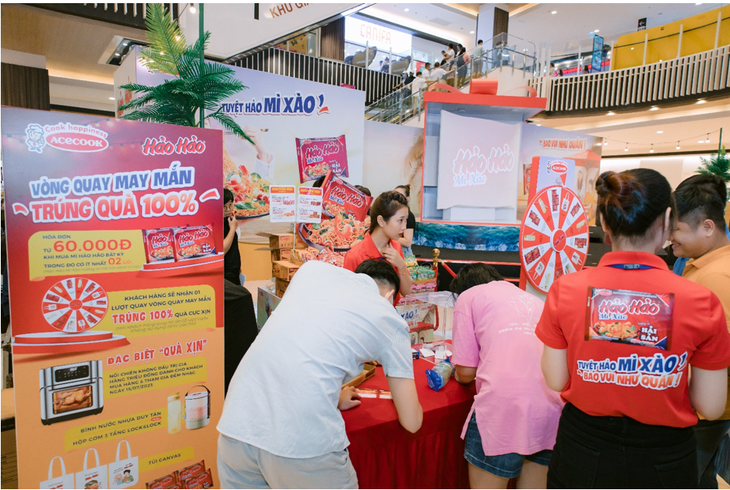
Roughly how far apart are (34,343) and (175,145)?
102cm

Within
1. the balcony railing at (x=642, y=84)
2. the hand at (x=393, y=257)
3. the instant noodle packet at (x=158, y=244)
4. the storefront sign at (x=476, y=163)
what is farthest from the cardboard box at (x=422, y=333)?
the balcony railing at (x=642, y=84)

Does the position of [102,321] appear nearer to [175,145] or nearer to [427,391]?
[175,145]

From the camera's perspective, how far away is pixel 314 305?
134 centimetres

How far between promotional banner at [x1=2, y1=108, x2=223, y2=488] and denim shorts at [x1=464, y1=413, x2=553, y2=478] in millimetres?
A: 1277

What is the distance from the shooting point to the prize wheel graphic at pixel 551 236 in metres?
2.93

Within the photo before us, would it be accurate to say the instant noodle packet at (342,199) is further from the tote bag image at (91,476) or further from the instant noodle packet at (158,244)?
the tote bag image at (91,476)

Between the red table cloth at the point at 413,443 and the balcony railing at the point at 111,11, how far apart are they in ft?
13.2

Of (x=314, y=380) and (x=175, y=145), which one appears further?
(x=175, y=145)

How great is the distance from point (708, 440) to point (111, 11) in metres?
5.70

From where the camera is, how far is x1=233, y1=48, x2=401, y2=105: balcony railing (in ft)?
33.4

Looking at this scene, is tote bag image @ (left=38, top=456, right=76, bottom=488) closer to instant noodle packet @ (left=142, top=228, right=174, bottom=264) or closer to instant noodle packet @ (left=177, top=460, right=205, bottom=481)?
instant noodle packet @ (left=177, top=460, right=205, bottom=481)

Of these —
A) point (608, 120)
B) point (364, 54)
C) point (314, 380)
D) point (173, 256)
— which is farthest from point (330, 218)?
point (608, 120)

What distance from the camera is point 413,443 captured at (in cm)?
183

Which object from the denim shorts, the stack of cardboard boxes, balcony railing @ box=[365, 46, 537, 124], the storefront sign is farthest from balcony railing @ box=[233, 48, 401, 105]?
the denim shorts
